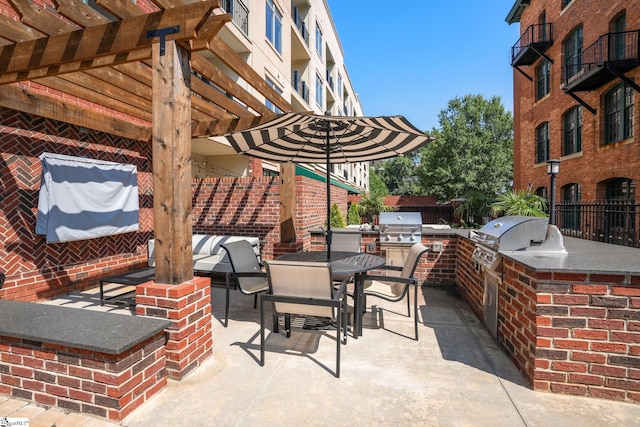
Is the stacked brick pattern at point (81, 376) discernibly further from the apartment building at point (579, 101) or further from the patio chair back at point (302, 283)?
the apartment building at point (579, 101)

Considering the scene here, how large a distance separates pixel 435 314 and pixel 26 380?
426 cm

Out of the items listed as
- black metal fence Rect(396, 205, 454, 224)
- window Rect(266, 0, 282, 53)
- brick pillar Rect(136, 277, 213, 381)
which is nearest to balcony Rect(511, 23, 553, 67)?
black metal fence Rect(396, 205, 454, 224)

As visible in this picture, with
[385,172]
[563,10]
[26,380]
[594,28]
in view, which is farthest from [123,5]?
[385,172]

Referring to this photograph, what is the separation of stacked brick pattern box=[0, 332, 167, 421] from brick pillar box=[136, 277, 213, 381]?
0.17 meters

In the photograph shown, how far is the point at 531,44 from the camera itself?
46.8 ft

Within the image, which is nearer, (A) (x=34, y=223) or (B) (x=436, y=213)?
(A) (x=34, y=223)

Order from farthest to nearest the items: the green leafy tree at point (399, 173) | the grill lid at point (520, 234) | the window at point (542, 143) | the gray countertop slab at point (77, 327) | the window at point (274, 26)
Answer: the green leafy tree at point (399, 173) → the window at point (542, 143) → the window at point (274, 26) → the grill lid at point (520, 234) → the gray countertop slab at point (77, 327)

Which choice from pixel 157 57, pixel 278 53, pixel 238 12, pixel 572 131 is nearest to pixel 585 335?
pixel 157 57

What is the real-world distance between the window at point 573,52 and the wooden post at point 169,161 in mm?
14786

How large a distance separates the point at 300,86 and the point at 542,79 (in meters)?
11.6

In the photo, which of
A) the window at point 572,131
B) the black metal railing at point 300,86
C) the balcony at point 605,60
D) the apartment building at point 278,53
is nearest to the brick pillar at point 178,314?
the apartment building at point 278,53

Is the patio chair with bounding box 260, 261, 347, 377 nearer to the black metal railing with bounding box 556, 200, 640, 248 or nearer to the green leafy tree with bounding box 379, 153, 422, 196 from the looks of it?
the black metal railing with bounding box 556, 200, 640, 248

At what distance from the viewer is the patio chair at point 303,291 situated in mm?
2943

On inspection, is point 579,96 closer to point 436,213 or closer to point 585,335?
point 436,213
